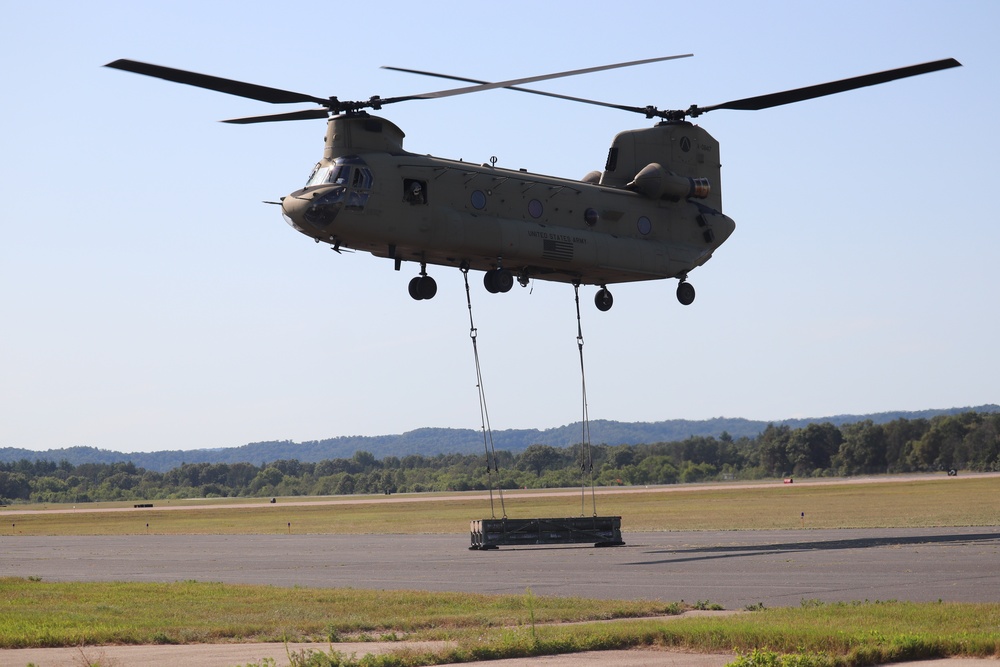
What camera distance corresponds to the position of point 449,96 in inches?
1100

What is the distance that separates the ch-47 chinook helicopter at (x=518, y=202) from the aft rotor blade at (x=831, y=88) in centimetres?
4

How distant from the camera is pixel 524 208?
110 ft

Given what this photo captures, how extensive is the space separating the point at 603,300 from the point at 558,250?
362cm

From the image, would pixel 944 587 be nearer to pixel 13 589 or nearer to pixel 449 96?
pixel 449 96

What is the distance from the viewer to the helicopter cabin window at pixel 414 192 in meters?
31.1

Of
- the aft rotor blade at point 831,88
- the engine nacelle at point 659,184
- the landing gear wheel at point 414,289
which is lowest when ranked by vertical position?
the landing gear wheel at point 414,289

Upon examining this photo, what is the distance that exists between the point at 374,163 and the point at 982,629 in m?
19.1

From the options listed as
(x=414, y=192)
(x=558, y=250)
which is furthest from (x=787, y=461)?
(x=414, y=192)

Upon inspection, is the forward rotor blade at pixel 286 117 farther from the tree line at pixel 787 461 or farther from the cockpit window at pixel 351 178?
the tree line at pixel 787 461

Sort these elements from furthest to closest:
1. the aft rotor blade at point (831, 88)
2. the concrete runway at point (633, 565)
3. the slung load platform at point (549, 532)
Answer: the slung load platform at point (549, 532), the aft rotor blade at point (831, 88), the concrete runway at point (633, 565)

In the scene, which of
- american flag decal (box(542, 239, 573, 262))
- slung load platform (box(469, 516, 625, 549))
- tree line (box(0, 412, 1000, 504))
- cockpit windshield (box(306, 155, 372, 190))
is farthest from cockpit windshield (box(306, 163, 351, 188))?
tree line (box(0, 412, 1000, 504))

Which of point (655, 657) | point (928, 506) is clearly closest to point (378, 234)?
point (655, 657)

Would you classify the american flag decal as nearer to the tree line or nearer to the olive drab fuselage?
the olive drab fuselage

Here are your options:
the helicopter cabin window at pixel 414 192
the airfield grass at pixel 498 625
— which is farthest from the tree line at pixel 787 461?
the airfield grass at pixel 498 625
